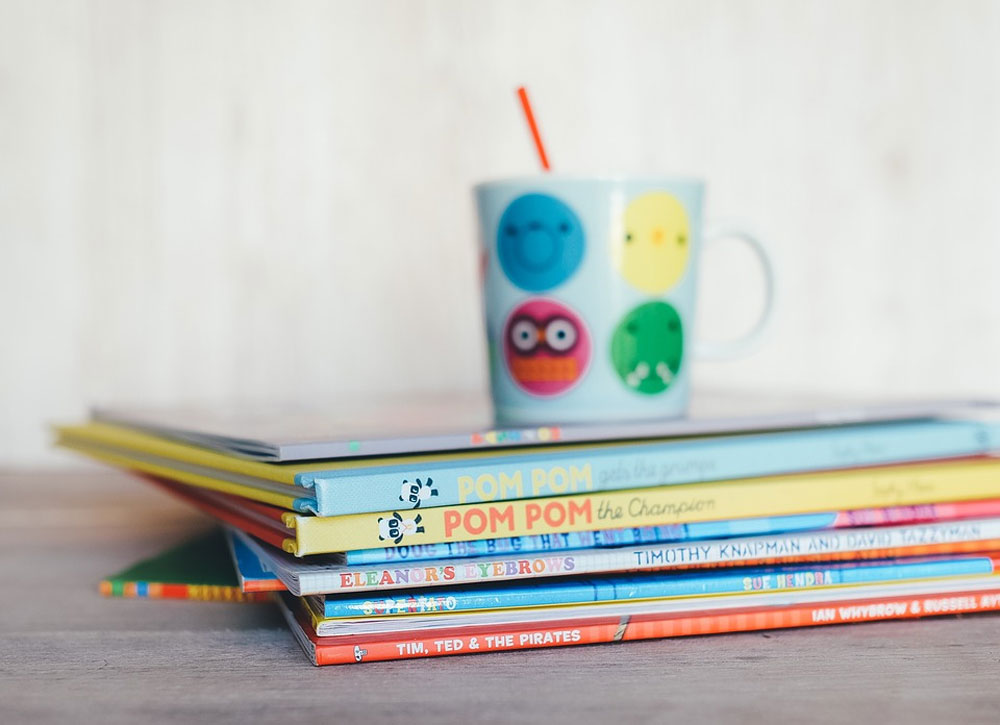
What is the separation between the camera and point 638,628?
0.49m

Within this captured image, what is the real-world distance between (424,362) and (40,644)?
0.58m

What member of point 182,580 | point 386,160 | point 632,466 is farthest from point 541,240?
point 386,160

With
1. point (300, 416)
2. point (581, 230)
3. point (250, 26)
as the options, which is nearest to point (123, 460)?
point (300, 416)

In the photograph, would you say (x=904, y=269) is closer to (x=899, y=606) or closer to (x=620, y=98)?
(x=620, y=98)

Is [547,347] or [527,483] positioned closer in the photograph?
[527,483]

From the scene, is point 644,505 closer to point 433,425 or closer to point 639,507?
point 639,507

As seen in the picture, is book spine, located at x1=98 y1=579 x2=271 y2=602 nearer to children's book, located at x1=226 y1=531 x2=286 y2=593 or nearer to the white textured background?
children's book, located at x1=226 y1=531 x2=286 y2=593

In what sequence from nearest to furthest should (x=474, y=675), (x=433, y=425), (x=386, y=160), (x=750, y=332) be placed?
(x=474, y=675) → (x=433, y=425) → (x=750, y=332) → (x=386, y=160)

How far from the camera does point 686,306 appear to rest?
2.00 ft

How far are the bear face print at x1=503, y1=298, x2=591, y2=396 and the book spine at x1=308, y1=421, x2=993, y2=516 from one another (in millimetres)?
81

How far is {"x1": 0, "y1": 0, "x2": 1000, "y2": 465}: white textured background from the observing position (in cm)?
102

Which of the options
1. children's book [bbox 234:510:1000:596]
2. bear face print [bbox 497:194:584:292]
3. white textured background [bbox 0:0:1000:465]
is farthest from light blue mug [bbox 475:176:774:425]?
white textured background [bbox 0:0:1000:465]

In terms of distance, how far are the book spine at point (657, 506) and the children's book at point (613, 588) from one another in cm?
3

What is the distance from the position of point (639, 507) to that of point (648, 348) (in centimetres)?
12
